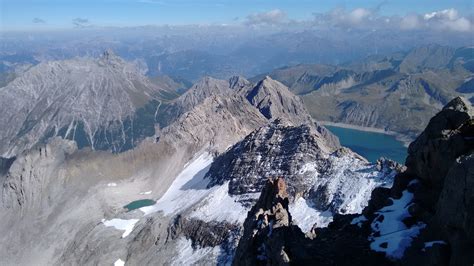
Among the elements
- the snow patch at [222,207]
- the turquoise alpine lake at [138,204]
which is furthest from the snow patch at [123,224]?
the snow patch at [222,207]

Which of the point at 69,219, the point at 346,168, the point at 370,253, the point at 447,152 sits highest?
the point at 447,152

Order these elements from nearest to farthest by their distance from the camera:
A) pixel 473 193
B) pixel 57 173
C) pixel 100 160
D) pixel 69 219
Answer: pixel 473 193, pixel 69 219, pixel 57 173, pixel 100 160

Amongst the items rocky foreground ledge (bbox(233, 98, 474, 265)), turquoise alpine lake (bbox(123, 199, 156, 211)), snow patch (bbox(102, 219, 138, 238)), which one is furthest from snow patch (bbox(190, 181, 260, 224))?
rocky foreground ledge (bbox(233, 98, 474, 265))

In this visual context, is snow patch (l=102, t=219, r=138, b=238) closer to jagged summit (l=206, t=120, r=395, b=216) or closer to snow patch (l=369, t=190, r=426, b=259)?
jagged summit (l=206, t=120, r=395, b=216)

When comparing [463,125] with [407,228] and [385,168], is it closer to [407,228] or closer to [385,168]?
[407,228]

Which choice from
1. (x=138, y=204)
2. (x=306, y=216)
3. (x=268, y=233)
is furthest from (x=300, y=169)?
(x=268, y=233)

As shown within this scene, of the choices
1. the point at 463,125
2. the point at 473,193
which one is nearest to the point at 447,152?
the point at 463,125
